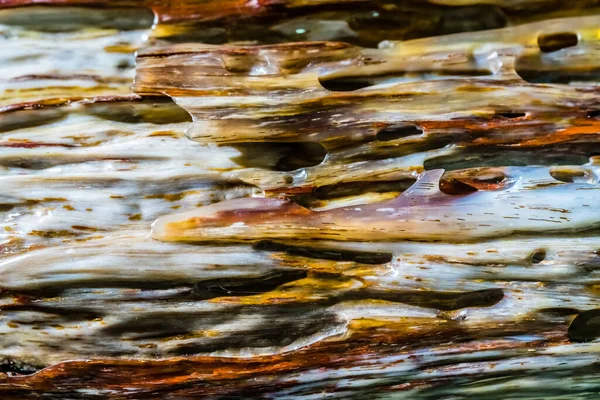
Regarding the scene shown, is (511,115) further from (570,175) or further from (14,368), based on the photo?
(14,368)

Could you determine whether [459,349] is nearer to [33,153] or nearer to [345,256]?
[345,256]

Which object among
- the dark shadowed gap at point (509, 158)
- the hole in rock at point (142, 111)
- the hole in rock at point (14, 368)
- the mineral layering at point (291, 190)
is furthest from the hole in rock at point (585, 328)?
the hole in rock at point (14, 368)

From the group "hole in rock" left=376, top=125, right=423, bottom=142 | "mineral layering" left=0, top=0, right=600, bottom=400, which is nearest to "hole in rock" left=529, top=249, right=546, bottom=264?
"mineral layering" left=0, top=0, right=600, bottom=400

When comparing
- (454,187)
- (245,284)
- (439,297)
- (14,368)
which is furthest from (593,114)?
(14,368)

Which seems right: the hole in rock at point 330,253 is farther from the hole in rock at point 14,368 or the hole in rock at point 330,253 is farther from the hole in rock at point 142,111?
the hole in rock at point 14,368

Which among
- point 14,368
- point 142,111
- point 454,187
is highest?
point 142,111

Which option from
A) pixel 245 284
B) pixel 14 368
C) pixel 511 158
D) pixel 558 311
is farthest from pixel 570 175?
pixel 14 368

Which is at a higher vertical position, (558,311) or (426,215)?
(426,215)
